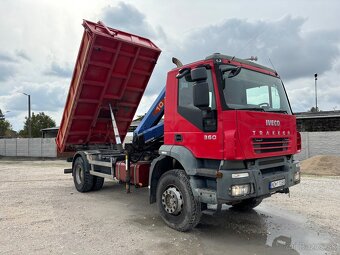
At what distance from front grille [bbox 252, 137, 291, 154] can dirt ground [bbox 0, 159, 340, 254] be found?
1.46 m

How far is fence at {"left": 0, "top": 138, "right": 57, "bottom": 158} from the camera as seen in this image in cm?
2772

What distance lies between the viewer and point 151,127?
7223 millimetres

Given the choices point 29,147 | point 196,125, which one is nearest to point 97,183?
point 196,125

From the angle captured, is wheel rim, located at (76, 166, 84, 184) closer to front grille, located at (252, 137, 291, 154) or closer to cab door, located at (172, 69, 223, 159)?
cab door, located at (172, 69, 223, 159)

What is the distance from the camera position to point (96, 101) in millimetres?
8805

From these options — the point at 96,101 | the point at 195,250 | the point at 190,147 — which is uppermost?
the point at 96,101

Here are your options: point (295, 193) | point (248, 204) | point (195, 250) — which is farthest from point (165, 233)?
point (295, 193)

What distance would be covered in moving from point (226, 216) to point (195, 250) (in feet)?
6.76

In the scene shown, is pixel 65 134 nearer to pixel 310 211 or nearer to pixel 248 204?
pixel 248 204

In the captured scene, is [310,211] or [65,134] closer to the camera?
[310,211]

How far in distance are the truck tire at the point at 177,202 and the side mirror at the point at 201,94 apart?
52.3 inches

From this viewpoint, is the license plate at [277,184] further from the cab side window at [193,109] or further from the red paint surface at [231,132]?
the cab side window at [193,109]

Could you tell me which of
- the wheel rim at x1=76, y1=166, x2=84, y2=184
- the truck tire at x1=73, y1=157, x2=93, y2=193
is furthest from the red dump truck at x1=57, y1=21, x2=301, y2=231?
the wheel rim at x1=76, y1=166, x2=84, y2=184

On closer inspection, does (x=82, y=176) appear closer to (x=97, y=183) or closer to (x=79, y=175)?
(x=79, y=175)
